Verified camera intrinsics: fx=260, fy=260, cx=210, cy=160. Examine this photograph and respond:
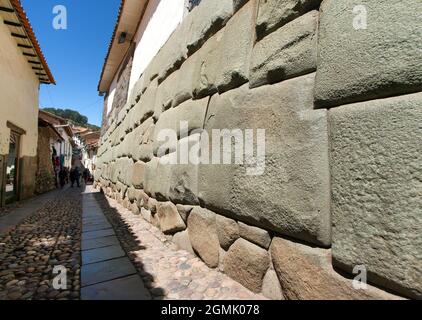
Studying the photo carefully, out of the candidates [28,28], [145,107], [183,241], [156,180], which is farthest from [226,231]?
[28,28]

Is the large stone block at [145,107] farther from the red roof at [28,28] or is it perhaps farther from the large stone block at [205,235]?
the red roof at [28,28]

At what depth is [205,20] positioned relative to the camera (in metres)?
2.71

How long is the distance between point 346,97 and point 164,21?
4.08 meters

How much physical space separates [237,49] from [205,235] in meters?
1.58

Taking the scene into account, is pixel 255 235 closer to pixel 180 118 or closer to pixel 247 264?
pixel 247 264

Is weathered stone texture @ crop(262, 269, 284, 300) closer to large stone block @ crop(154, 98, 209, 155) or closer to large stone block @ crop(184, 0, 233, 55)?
large stone block @ crop(154, 98, 209, 155)

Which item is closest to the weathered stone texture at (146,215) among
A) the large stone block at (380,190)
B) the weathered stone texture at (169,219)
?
the weathered stone texture at (169,219)

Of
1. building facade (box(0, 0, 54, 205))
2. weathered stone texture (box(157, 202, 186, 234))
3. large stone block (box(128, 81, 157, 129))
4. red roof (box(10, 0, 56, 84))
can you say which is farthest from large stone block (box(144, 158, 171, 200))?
red roof (box(10, 0, 56, 84))

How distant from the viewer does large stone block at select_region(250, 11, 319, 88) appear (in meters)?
1.46

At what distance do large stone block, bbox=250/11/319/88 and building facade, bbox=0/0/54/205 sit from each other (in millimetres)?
5885

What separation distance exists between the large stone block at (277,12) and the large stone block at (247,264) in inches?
57.8

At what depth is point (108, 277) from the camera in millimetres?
2033

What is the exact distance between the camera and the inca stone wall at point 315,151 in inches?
39.9

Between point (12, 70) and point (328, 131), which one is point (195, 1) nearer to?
point (328, 131)
